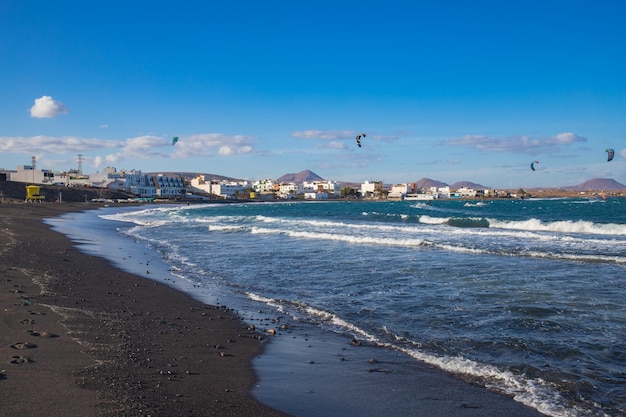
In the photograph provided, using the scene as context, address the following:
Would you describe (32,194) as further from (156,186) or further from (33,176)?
(156,186)

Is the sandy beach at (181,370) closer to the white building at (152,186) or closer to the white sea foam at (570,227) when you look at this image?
the white sea foam at (570,227)

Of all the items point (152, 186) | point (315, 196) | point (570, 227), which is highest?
point (152, 186)

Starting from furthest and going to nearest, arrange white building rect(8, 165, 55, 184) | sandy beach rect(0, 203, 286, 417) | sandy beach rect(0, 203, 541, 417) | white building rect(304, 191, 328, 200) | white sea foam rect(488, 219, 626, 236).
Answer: white building rect(304, 191, 328, 200) < white building rect(8, 165, 55, 184) < white sea foam rect(488, 219, 626, 236) < sandy beach rect(0, 203, 541, 417) < sandy beach rect(0, 203, 286, 417)

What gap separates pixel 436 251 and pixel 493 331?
12.9m

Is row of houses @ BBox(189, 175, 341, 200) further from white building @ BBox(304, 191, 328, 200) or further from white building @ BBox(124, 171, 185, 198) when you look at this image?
Answer: white building @ BBox(124, 171, 185, 198)

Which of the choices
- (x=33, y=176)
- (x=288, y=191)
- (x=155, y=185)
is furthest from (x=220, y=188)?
(x=33, y=176)

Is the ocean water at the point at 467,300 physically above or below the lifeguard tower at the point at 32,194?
below

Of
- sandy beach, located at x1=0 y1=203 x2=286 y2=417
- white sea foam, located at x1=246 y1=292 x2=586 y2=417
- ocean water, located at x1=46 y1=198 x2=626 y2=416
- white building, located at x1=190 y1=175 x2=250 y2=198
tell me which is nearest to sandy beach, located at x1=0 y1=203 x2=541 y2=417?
sandy beach, located at x1=0 y1=203 x2=286 y2=417

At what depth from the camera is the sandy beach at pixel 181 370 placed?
5145 millimetres

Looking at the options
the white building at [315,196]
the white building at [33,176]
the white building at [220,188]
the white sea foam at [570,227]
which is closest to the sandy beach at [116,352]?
the white sea foam at [570,227]

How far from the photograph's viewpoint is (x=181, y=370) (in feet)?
20.7

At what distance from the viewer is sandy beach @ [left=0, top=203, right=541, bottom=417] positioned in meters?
5.14

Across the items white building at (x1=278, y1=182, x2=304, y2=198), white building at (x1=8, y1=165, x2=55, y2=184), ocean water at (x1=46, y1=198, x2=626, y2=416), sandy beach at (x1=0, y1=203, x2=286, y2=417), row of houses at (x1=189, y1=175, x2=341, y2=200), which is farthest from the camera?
white building at (x1=278, y1=182, x2=304, y2=198)

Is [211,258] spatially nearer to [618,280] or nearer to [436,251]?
[436,251]
